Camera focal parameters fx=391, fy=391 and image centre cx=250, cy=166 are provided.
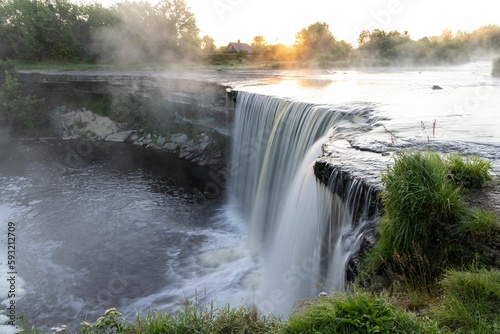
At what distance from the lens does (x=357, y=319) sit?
10.5ft

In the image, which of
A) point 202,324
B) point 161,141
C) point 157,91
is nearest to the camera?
point 202,324

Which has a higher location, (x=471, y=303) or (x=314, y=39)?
(x=314, y=39)

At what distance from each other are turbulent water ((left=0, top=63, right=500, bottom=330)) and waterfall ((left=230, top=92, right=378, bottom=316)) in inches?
1.4

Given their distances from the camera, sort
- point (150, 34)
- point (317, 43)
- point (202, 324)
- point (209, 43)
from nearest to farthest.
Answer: point (202, 324) < point (150, 34) < point (317, 43) < point (209, 43)

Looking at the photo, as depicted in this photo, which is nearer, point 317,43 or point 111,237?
point 111,237

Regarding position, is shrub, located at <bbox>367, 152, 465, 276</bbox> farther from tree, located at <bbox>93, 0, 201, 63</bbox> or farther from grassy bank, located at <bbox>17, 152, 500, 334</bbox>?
tree, located at <bbox>93, 0, 201, 63</bbox>

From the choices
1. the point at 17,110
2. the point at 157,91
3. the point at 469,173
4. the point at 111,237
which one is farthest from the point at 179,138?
the point at 469,173

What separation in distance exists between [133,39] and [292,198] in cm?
3107

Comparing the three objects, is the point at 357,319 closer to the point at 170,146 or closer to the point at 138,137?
the point at 170,146

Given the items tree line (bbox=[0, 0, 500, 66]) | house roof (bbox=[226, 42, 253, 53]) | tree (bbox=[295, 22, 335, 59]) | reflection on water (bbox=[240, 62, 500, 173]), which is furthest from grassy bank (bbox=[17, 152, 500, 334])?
house roof (bbox=[226, 42, 253, 53])

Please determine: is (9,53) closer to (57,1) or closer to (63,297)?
(57,1)

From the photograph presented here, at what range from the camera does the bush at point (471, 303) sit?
322cm

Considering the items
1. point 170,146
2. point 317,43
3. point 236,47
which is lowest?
point 170,146

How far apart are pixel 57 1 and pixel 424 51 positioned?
3238 centimetres
